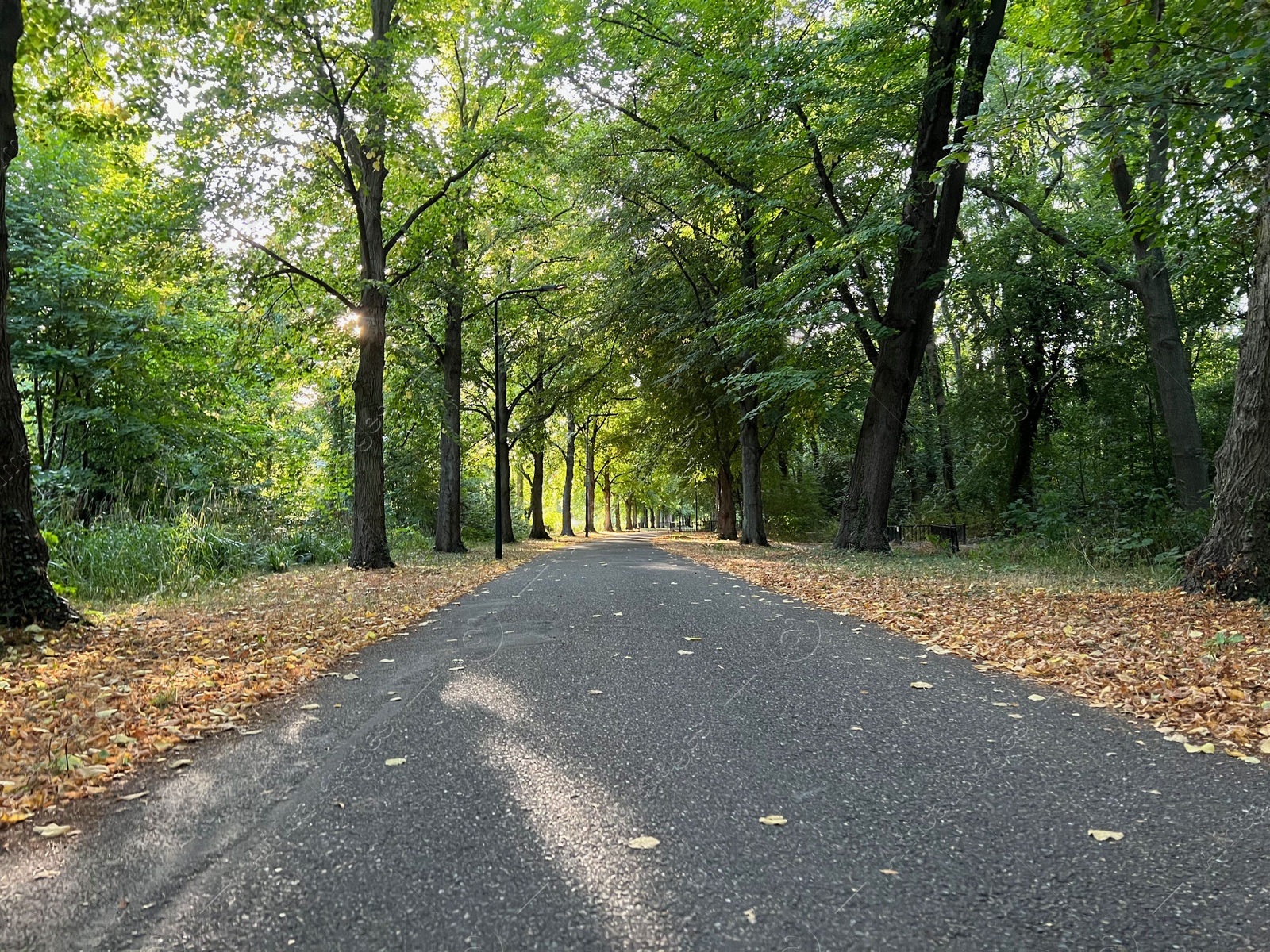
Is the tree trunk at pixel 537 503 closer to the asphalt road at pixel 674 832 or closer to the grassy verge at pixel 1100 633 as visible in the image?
the grassy verge at pixel 1100 633

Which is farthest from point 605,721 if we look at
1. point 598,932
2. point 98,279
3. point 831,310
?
point 98,279

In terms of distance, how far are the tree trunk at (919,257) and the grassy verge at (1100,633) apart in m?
3.48

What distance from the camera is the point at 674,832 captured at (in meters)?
2.49

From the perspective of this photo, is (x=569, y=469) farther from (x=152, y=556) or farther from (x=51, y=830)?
(x=51, y=830)

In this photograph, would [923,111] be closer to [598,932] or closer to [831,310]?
[831,310]

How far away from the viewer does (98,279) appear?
13.0 metres

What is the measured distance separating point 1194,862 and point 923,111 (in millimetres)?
13101

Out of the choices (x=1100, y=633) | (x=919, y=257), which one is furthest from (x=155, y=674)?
(x=919, y=257)

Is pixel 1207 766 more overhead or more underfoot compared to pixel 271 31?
more underfoot

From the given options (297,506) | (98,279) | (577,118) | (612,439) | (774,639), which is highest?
(577,118)

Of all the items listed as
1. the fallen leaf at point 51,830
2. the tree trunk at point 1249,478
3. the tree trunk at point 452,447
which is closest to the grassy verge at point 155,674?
the fallen leaf at point 51,830

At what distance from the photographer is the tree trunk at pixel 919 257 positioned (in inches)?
451

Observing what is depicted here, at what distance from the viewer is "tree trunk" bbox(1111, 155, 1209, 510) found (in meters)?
11.6

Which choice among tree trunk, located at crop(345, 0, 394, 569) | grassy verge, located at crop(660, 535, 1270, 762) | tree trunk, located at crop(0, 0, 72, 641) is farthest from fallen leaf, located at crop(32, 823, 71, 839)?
tree trunk, located at crop(345, 0, 394, 569)
